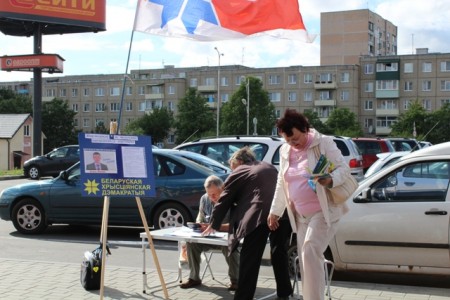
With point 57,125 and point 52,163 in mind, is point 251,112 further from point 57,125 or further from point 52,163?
point 52,163

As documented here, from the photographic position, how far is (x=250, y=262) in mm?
6129

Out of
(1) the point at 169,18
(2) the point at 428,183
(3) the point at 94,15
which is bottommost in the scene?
(2) the point at 428,183

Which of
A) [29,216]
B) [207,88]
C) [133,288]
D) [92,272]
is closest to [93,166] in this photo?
[92,272]

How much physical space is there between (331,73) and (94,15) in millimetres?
58219

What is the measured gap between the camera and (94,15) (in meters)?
44.4

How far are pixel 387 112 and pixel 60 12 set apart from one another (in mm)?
64055

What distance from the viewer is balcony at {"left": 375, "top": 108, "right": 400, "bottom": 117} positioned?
3711 inches

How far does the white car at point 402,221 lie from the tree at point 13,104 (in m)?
96.0

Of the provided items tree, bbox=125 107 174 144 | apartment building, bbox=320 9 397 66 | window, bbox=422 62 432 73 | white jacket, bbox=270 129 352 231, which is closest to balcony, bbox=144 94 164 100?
tree, bbox=125 107 174 144

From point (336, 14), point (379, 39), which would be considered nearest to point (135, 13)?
point (336, 14)

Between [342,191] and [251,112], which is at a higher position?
[251,112]

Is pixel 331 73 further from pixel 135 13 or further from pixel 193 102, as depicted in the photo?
pixel 135 13

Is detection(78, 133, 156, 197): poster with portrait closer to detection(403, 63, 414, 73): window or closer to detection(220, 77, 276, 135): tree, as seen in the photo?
detection(220, 77, 276, 135): tree

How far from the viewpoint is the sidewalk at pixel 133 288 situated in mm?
6863
